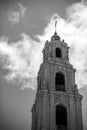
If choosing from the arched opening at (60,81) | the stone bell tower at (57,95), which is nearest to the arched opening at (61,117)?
the stone bell tower at (57,95)

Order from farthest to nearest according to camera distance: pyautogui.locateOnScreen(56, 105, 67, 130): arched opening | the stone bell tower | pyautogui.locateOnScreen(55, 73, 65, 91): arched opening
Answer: pyautogui.locateOnScreen(55, 73, 65, 91): arched opening < the stone bell tower < pyautogui.locateOnScreen(56, 105, 67, 130): arched opening

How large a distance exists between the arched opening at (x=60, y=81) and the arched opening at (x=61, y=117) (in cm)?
320

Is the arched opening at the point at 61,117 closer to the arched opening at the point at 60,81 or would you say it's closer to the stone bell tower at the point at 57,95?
the stone bell tower at the point at 57,95

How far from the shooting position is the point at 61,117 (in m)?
36.6

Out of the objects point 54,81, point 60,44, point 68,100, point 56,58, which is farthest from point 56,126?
point 60,44

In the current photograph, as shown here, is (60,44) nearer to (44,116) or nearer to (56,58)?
(56,58)

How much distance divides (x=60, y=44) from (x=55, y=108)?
1321cm

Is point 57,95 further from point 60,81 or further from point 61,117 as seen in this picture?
point 60,81

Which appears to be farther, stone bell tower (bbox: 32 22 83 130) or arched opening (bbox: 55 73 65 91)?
arched opening (bbox: 55 73 65 91)

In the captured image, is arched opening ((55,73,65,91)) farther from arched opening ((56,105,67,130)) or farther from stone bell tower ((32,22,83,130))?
arched opening ((56,105,67,130))

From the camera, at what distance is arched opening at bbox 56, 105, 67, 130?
3522 cm

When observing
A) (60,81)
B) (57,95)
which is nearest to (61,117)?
(57,95)

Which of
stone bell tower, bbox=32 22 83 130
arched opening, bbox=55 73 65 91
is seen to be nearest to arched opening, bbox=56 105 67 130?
stone bell tower, bbox=32 22 83 130

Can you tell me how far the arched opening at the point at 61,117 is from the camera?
35219mm
